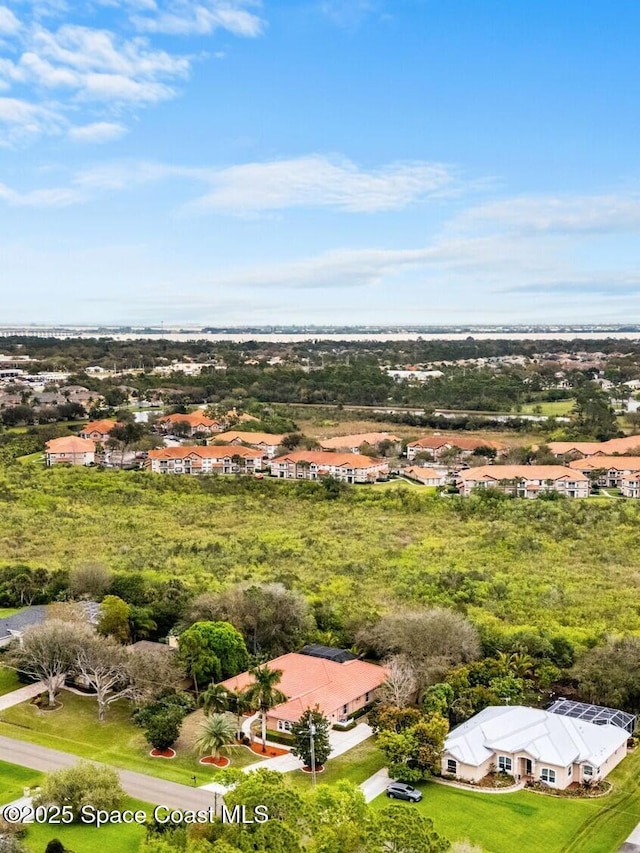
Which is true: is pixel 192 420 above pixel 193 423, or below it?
above

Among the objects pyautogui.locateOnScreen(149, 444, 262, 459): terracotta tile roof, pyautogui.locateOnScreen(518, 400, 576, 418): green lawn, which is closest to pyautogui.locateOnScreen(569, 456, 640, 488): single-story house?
pyautogui.locateOnScreen(149, 444, 262, 459): terracotta tile roof

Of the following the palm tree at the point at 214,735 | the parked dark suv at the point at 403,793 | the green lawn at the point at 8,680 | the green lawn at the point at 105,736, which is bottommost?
the green lawn at the point at 8,680

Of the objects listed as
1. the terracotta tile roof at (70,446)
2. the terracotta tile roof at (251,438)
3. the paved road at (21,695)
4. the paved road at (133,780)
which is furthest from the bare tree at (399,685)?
the terracotta tile roof at (251,438)

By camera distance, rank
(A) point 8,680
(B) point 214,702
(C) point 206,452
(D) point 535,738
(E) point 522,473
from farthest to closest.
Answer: (C) point 206,452 → (E) point 522,473 → (A) point 8,680 → (B) point 214,702 → (D) point 535,738

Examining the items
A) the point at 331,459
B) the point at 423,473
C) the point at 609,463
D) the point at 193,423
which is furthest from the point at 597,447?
the point at 193,423

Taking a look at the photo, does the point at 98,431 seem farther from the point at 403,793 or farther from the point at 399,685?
the point at 403,793

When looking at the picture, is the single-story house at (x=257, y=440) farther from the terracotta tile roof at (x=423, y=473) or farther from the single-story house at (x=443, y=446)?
the terracotta tile roof at (x=423, y=473)
